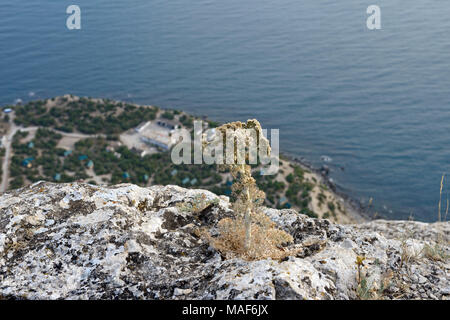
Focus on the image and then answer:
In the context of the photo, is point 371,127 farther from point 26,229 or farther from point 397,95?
point 26,229

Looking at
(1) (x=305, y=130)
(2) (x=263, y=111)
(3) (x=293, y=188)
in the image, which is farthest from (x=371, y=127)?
(3) (x=293, y=188)

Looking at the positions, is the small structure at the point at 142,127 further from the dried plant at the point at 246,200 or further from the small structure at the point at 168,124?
the dried plant at the point at 246,200

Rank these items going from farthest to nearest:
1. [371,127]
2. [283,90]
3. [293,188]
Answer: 1. [283,90]
2. [371,127]
3. [293,188]

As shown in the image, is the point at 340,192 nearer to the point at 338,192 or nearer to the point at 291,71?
the point at 338,192

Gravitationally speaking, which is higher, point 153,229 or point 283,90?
point 283,90
